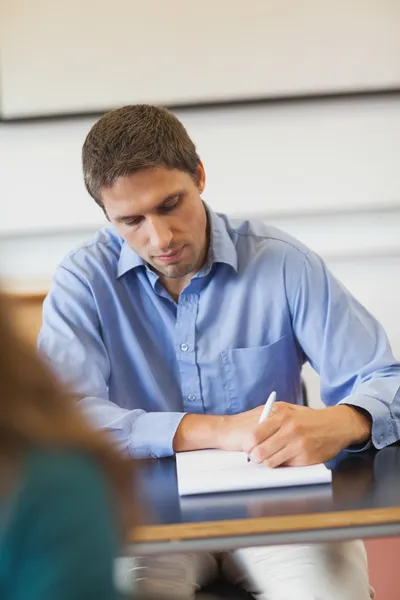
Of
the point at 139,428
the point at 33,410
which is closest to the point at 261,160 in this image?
the point at 139,428

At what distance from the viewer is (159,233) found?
163 centimetres

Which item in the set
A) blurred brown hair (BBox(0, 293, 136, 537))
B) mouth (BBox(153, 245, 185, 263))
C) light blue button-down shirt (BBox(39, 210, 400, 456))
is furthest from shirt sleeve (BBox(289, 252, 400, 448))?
blurred brown hair (BBox(0, 293, 136, 537))

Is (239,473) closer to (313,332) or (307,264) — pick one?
(313,332)

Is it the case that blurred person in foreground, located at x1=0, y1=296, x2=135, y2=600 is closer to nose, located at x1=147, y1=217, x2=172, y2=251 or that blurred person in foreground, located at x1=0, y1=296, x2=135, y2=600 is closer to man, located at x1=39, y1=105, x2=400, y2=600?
man, located at x1=39, y1=105, x2=400, y2=600

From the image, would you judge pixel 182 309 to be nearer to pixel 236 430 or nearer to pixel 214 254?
pixel 214 254

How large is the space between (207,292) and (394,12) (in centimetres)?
116

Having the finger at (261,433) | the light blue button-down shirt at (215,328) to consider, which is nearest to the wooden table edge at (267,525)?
the finger at (261,433)

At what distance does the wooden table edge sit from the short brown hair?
736 mm

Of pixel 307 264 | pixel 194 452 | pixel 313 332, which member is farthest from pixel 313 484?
pixel 307 264

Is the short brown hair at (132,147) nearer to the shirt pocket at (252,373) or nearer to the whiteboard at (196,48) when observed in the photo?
the shirt pocket at (252,373)

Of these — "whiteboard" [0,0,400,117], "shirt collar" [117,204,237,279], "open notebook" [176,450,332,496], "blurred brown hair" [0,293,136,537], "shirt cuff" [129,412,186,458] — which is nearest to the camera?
"blurred brown hair" [0,293,136,537]

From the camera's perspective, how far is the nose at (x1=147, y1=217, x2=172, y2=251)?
1631mm

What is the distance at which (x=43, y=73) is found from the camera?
8.07 ft

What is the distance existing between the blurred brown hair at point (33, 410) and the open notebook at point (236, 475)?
80 cm
